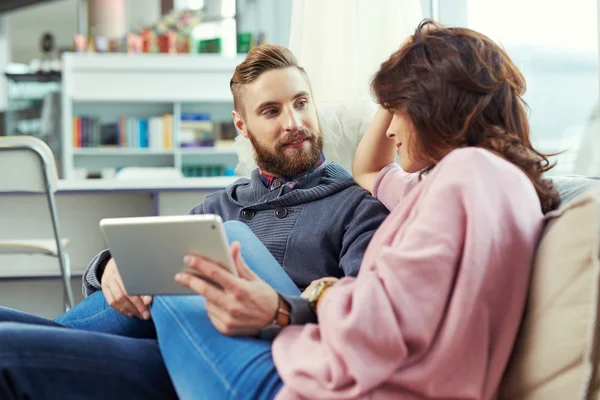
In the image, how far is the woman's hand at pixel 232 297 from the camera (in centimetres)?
106

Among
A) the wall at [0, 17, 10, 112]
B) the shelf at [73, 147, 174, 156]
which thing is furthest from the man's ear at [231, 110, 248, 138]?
the wall at [0, 17, 10, 112]

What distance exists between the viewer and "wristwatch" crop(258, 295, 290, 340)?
3.61 feet

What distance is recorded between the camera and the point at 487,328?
91 centimetres

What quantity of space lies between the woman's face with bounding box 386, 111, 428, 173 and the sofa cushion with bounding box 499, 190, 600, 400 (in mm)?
275

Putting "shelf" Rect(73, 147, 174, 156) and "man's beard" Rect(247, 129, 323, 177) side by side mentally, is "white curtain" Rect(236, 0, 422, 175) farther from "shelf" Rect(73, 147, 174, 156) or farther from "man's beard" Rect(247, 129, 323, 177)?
"shelf" Rect(73, 147, 174, 156)

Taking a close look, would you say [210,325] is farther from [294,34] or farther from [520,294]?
[294,34]

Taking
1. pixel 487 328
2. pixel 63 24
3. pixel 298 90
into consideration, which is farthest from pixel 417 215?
pixel 63 24

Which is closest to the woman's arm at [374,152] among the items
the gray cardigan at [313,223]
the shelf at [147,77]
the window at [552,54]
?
the gray cardigan at [313,223]

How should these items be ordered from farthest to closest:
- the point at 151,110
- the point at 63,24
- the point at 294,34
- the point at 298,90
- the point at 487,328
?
the point at 63,24 → the point at 151,110 → the point at 294,34 → the point at 298,90 → the point at 487,328

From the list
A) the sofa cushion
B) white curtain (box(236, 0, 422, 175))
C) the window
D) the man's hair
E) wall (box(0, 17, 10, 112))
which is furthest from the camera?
wall (box(0, 17, 10, 112))

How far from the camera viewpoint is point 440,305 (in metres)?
0.90

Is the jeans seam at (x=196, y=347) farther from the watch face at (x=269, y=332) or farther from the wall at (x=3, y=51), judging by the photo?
the wall at (x=3, y=51)

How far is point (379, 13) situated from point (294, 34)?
1.05 feet

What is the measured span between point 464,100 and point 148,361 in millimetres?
633
